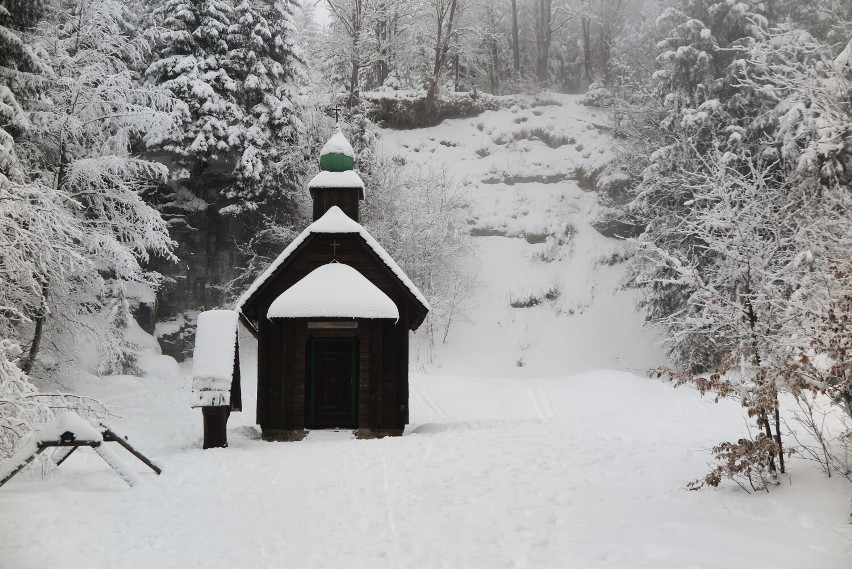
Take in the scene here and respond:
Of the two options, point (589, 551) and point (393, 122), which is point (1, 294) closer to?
point (589, 551)

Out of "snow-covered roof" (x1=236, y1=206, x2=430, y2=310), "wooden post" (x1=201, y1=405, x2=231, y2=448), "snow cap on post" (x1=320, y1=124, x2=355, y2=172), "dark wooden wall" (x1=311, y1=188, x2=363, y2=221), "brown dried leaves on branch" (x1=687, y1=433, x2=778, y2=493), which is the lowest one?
"wooden post" (x1=201, y1=405, x2=231, y2=448)

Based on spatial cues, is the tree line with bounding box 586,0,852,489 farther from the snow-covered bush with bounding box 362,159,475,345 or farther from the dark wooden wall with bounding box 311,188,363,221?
the dark wooden wall with bounding box 311,188,363,221

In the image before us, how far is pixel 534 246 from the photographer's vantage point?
30906 millimetres

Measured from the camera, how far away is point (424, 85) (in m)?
38.4

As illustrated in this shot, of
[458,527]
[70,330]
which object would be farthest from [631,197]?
[458,527]

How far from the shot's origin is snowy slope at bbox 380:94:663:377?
1024 inches

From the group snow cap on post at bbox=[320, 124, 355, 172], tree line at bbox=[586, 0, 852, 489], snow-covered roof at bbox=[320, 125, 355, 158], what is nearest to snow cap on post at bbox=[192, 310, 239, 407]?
snow cap on post at bbox=[320, 124, 355, 172]

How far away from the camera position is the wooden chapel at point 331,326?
45.1ft

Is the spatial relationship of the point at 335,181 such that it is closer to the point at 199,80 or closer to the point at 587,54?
the point at 199,80

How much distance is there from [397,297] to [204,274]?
43.0 feet

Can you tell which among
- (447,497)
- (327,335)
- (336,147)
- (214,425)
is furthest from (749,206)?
(336,147)

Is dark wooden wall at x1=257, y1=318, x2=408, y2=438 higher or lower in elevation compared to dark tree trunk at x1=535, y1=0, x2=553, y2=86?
lower

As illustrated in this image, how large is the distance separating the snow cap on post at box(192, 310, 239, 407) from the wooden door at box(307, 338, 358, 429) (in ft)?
7.85

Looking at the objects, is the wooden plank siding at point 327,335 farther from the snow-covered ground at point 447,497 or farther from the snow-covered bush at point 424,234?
the snow-covered bush at point 424,234
